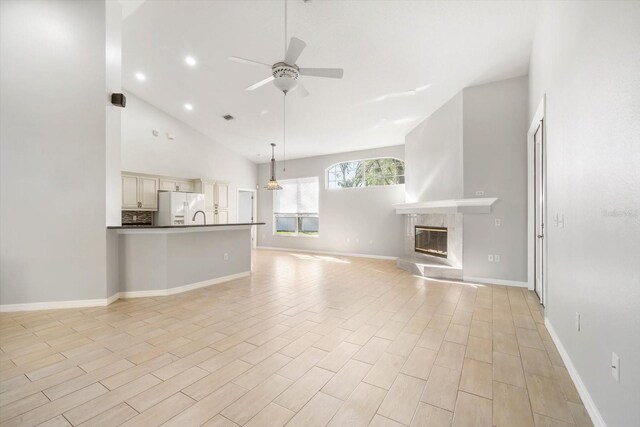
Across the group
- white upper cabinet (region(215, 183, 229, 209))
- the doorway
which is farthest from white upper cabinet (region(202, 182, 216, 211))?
the doorway

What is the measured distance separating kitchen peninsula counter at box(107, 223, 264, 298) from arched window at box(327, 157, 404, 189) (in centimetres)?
438

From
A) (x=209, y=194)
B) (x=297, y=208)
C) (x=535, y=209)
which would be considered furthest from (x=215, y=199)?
(x=535, y=209)

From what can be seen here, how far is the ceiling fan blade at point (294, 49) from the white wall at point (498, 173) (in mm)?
3426

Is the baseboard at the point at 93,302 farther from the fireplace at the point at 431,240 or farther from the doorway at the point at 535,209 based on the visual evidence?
the doorway at the point at 535,209

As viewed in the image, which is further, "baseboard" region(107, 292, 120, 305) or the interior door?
the interior door

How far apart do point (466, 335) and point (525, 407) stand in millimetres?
1042

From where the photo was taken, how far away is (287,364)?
2.14 metres

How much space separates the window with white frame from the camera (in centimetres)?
879

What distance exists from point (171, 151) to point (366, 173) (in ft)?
17.0

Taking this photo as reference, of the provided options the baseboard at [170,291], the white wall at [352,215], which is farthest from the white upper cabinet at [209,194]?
the baseboard at [170,291]

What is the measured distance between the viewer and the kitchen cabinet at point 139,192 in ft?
19.4

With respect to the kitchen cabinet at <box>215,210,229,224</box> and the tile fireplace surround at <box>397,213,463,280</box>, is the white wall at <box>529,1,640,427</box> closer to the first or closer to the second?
the tile fireplace surround at <box>397,213,463,280</box>

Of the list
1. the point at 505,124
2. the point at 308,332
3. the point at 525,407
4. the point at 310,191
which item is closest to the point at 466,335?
the point at 525,407

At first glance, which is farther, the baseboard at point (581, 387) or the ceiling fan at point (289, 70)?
the ceiling fan at point (289, 70)
